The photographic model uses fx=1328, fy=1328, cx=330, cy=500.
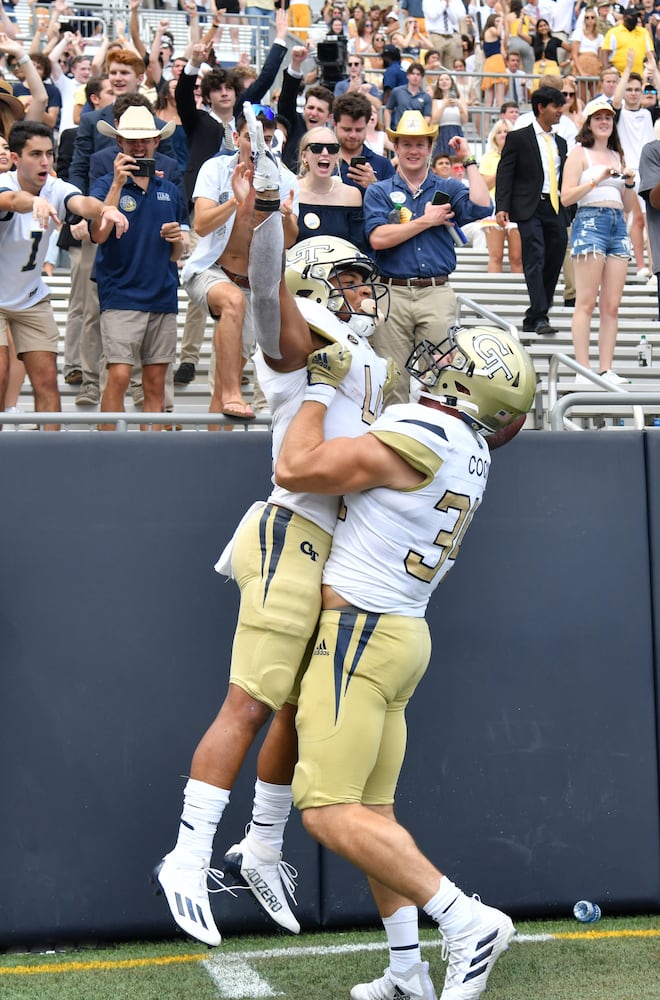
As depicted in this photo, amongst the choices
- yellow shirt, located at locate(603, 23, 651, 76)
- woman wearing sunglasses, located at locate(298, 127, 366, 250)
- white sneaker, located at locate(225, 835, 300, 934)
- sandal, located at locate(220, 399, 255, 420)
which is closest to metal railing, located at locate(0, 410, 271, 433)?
sandal, located at locate(220, 399, 255, 420)

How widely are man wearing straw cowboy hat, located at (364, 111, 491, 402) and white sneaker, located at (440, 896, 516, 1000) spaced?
3.33m

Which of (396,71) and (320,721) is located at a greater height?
(396,71)

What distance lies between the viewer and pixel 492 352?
435 cm

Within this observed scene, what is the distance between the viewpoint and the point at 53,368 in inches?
274

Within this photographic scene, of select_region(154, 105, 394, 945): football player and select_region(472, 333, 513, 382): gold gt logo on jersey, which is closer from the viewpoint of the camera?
select_region(154, 105, 394, 945): football player

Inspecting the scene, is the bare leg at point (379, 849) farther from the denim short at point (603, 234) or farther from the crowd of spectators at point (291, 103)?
the denim short at point (603, 234)

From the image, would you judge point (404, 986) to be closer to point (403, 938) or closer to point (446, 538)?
point (403, 938)

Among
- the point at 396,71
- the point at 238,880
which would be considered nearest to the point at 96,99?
the point at 396,71

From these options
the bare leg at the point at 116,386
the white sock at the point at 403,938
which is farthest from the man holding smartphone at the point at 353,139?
the white sock at the point at 403,938

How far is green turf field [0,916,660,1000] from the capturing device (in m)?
4.37

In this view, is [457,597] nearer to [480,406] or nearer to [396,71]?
[480,406]

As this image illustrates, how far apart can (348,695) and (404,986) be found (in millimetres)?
943

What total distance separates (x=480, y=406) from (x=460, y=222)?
3.35 metres

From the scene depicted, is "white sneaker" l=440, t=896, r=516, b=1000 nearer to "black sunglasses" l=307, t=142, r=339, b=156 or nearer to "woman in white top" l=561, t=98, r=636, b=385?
"black sunglasses" l=307, t=142, r=339, b=156
